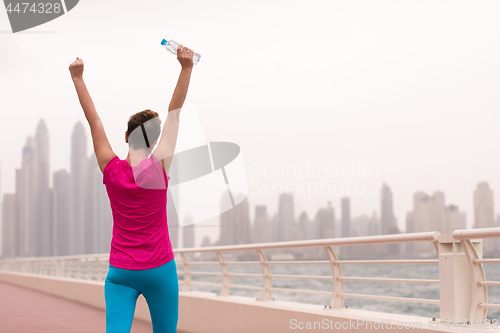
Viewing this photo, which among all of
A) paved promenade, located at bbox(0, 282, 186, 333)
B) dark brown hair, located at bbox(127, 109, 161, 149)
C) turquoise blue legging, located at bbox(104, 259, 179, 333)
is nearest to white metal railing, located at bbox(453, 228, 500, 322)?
turquoise blue legging, located at bbox(104, 259, 179, 333)

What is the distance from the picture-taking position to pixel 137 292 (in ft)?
8.77

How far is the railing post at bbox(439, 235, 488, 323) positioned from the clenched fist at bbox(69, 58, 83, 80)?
9.81 ft

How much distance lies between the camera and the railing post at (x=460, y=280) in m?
4.21

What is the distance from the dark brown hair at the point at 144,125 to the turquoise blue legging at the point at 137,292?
581mm

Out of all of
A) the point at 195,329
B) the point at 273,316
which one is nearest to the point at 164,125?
the point at 273,316

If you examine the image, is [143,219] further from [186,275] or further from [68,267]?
[68,267]

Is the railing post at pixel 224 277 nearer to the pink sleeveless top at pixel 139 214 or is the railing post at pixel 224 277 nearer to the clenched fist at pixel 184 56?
the pink sleeveless top at pixel 139 214

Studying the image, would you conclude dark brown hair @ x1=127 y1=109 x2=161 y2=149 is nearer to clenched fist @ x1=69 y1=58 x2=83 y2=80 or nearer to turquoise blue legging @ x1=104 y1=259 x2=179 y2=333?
clenched fist @ x1=69 y1=58 x2=83 y2=80

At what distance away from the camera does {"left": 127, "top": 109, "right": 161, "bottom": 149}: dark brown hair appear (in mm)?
2686

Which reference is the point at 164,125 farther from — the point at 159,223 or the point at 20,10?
the point at 20,10

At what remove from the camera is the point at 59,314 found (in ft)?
34.5

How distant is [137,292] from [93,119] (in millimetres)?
857

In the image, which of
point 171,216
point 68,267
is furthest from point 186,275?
point 68,267

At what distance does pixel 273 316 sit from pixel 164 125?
4029 mm
